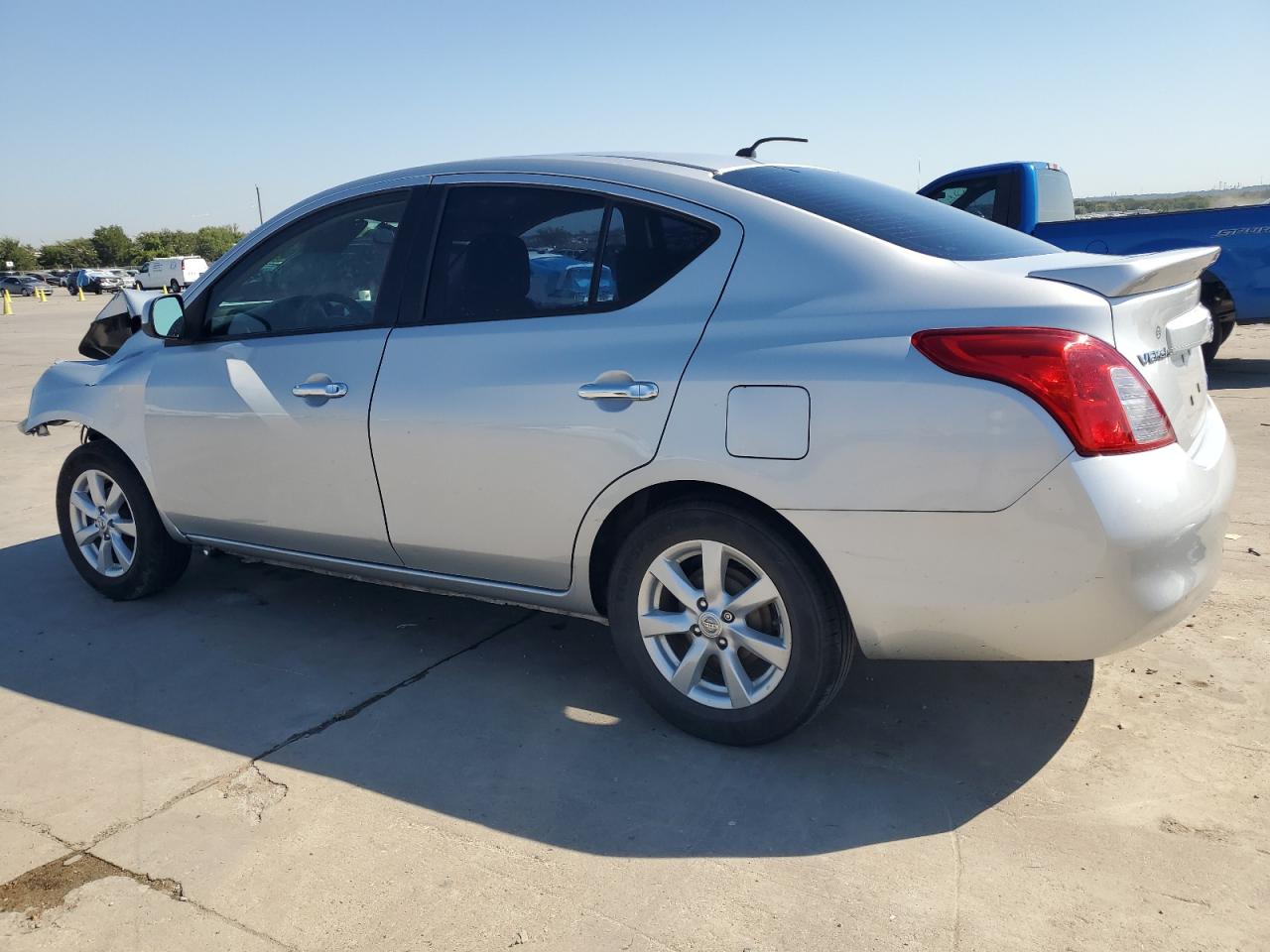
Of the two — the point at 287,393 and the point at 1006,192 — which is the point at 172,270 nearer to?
the point at 1006,192

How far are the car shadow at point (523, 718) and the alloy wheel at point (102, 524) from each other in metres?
0.22

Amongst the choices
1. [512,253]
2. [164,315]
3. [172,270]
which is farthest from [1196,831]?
[172,270]

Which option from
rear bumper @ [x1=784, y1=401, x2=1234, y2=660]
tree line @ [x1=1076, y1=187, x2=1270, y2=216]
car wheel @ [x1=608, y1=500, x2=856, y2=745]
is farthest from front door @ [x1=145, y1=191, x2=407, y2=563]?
tree line @ [x1=1076, y1=187, x2=1270, y2=216]

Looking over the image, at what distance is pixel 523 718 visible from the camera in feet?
11.4

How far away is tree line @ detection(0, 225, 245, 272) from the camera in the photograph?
321 ft

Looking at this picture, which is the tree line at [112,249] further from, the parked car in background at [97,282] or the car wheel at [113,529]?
the car wheel at [113,529]

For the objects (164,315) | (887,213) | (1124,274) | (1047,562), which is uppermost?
(887,213)

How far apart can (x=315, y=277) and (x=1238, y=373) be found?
953cm

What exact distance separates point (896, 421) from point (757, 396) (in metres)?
0.40

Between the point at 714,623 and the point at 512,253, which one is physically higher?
the point at 512,253

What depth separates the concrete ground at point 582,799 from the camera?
2438 mm

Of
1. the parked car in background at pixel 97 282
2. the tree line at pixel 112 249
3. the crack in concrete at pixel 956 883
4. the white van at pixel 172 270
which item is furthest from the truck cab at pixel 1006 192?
the tree line at pixel 112 249

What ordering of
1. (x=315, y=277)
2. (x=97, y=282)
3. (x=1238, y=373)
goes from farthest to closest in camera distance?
(x=97, y=282) → (x=1238, y=373) → (x=315, y=277)

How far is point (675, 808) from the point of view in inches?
114
